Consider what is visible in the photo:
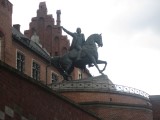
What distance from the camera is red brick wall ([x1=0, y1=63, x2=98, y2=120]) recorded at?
44.1 ft

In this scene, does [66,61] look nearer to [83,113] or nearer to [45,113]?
[83,113]

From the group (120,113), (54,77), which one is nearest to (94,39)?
(120,113)

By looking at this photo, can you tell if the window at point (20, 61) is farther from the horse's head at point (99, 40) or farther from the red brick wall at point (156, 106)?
the horse's head at point (99, 40)

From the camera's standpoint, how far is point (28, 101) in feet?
48.1

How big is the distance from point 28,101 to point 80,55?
39.6 ft

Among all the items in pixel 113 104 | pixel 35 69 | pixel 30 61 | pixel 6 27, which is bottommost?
pixel 113 104

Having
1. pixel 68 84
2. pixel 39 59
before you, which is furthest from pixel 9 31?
pixel 68 84

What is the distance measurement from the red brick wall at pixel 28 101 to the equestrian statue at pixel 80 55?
8.87 m

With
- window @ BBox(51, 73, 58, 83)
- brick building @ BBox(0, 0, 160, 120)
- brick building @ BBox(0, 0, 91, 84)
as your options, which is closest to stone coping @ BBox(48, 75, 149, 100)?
brick building @ BBox(0, 0, 160, 120)

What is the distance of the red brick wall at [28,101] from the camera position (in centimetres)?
1345

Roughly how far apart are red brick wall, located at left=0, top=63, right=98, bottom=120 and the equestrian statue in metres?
8.87

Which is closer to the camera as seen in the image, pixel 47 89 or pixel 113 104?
pixel 47 89

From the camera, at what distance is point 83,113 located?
736 inches

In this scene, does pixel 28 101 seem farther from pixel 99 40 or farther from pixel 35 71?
pixel 35 71
